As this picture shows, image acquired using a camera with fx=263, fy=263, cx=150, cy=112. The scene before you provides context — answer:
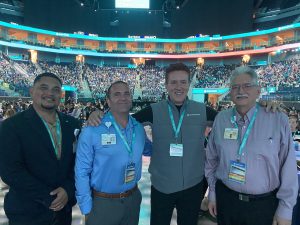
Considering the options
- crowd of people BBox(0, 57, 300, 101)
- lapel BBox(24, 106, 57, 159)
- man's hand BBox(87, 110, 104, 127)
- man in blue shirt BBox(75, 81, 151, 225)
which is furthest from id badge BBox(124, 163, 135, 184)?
crowd of people BBox(0, 57, 300, 101)

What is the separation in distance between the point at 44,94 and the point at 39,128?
313 millimetres

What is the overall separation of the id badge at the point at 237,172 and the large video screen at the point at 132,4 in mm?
29583


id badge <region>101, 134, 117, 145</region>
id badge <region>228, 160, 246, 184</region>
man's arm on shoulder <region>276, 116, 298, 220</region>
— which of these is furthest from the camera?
id badge <region>101, 134, 117, 145</region>

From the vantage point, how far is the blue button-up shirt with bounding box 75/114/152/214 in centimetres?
217

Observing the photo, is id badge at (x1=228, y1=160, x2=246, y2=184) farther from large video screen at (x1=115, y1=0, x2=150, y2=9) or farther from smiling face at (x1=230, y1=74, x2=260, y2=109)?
large video screen at (x1=115, y1=0, x2=150, y2=9)

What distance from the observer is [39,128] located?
2.21 metres

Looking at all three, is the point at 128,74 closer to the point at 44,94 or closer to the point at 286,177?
the point at 44,94

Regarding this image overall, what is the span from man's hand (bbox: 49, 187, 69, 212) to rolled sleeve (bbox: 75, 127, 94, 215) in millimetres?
155

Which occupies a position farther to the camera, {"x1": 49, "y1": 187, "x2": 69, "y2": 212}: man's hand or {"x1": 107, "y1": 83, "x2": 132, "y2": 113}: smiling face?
{"x1": 107, "y1": 83, "x2": 132, "y2": 113}: smiling face

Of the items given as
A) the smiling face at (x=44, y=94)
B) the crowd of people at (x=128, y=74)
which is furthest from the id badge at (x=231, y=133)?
the crowd of people at (x=128, y=74)

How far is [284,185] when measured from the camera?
2020mm

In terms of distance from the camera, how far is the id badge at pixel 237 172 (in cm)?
210

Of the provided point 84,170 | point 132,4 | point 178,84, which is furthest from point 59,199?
point 132,4

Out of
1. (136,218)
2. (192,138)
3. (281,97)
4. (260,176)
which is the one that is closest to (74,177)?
(136,218)
